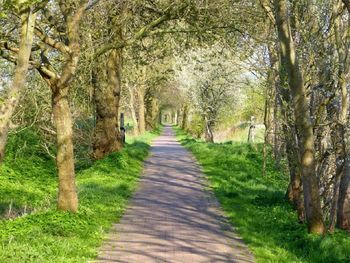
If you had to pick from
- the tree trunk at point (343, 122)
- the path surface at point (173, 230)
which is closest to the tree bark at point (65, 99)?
the path surface at point (173, 230)

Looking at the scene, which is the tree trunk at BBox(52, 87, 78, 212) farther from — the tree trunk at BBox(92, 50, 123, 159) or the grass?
the tree trunk at BBox(92, 50, 123, 159)

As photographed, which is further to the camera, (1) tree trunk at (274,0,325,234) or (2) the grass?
(1) tree trunk at (274,0,325,234)

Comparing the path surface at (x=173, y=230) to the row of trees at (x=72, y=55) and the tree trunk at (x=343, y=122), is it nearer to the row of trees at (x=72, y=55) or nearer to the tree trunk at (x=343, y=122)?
the row of trees at (x=72, y=55)

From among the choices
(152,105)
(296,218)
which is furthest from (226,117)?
(296,218)

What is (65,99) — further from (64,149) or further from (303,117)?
(303,117)

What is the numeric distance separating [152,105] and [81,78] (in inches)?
1707

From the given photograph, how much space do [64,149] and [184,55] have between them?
39.4ft

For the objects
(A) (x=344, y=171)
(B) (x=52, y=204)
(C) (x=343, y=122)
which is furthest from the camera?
(B) (x=52, y=204)

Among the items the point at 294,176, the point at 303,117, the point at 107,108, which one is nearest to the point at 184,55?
the point at 107,108

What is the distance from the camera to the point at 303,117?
9.62m

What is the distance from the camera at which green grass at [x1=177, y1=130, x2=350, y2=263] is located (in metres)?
8.48

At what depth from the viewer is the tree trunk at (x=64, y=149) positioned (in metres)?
10.7

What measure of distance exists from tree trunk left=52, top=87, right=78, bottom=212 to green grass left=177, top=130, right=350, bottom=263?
345cm

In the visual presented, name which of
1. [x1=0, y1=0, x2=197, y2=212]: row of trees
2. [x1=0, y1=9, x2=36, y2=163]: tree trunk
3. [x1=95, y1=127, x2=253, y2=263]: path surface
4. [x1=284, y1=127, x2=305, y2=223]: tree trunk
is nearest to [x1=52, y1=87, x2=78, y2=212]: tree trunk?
[x1=0, y1=0, x2=197, y2=212]: row of trees
